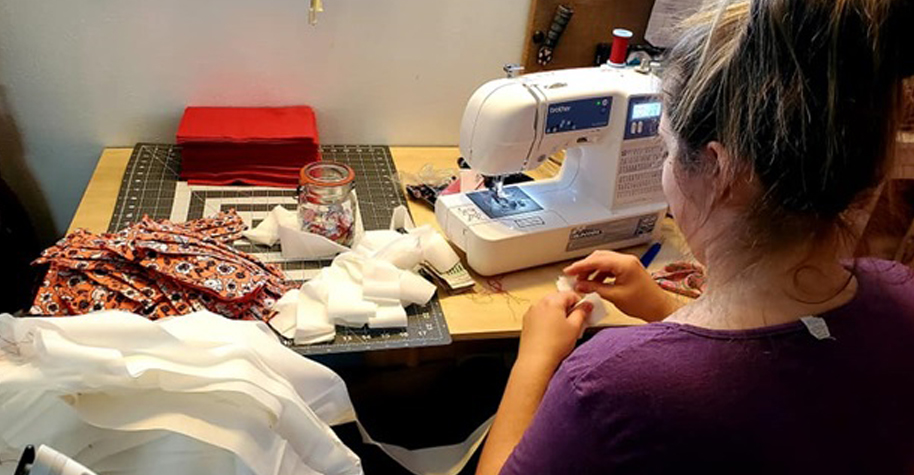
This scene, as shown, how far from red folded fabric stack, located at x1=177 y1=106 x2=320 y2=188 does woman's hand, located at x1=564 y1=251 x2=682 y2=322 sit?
2.32 feet

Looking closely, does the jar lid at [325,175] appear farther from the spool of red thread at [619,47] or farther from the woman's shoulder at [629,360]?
the woman's shoulder at [629,360]

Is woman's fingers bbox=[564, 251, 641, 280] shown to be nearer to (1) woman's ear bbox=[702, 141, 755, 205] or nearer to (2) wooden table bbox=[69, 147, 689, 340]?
(2) wooden table bbox=[69, 147, 689, 340]

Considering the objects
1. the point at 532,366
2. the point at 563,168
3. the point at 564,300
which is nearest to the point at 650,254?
the point at 563,168

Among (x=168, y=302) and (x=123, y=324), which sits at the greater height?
(x=123, y=324)

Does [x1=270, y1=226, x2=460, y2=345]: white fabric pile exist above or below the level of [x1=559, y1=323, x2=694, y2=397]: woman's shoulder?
below

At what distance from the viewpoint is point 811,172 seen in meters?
0.58

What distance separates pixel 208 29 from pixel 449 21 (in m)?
0.57

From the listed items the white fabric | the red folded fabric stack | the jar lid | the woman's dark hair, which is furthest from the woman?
the red folded fabric stack

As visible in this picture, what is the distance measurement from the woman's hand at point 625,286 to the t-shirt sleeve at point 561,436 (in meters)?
0.46

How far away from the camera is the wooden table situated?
1.16m

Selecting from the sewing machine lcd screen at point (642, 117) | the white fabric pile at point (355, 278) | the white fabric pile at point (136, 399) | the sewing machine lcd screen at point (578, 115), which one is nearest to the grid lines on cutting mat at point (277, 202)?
the white fabric pile at point (355, 278)

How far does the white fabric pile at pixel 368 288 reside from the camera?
1.09 meters

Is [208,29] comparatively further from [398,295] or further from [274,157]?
[398,295]

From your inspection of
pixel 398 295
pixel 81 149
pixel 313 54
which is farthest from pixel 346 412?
pixel 81 149
